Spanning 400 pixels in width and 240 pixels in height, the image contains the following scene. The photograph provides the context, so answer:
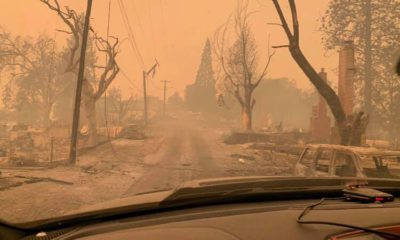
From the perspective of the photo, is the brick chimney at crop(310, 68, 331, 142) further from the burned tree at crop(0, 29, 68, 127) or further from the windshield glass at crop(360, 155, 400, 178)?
the burned tree at crop(0, 29, 68, 127)

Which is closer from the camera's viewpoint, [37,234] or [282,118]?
[37,234]

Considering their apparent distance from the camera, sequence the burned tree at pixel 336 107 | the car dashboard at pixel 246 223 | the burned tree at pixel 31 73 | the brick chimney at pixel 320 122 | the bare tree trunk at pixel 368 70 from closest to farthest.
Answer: the car dashboard at pixel 246 223
the burned tree at pixel 336 107
the brick chimney at pixel 320 122
the bare tree trunk at pixel 368 70
the burned tree at pixel 31 73

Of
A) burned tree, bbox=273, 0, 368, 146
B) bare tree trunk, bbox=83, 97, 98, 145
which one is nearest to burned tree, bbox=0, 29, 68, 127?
bare tree trunk, bbox=83, 97, 98, 145

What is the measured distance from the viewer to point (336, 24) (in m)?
34.5

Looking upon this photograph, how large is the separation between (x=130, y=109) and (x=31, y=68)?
17.1 meters

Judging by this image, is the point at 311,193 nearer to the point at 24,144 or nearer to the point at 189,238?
the point at 189,238

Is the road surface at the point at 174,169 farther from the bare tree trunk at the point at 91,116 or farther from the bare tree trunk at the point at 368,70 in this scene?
the bare tree trunk at the point at 368,70

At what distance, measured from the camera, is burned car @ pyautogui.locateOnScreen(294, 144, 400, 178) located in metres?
6.90

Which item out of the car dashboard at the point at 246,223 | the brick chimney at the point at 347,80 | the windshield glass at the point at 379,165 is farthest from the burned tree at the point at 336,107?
the car dashboard at the point at 246,223

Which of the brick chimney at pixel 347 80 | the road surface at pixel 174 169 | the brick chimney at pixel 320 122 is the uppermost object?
the brick chimney at pixel 347 80

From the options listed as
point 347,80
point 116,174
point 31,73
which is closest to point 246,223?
point 116,174

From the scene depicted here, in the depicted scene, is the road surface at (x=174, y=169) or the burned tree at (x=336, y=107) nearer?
the road surface at (x=174, y=169)

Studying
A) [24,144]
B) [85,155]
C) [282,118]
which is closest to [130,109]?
[282,118]

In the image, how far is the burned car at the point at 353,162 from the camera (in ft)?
22.6
